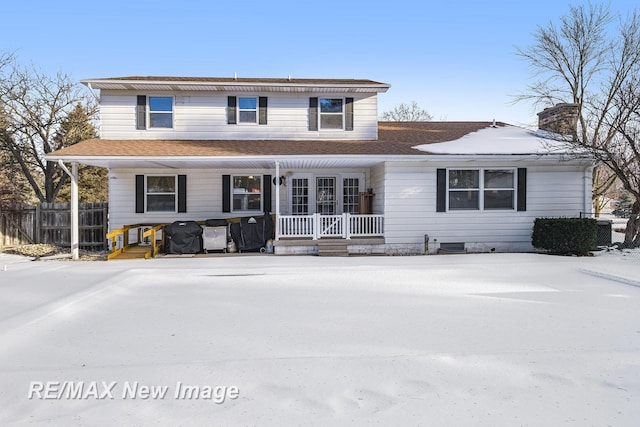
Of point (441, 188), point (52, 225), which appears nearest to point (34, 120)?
point (52, 225)

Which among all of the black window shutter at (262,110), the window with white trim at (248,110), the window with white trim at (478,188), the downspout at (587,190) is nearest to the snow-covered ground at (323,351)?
the window with white trim at (478,188)

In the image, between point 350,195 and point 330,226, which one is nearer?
point 330,226

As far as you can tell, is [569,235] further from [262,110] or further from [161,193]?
[161,193]

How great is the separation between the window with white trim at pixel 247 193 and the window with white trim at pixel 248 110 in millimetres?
2030

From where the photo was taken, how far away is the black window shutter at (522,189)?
12.3 meters

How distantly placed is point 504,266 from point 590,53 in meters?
17.2

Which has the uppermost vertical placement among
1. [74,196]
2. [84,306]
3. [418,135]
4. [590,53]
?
[590,53]

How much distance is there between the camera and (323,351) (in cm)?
407

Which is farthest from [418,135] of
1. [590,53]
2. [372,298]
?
[590,53]

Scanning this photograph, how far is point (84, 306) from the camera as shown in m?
6.05

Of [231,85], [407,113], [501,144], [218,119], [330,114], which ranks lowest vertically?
[501,144]

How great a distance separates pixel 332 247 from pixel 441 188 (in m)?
3.97

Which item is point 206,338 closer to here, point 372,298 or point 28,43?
point 372,298

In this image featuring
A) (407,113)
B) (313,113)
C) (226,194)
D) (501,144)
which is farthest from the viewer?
(407,113)
